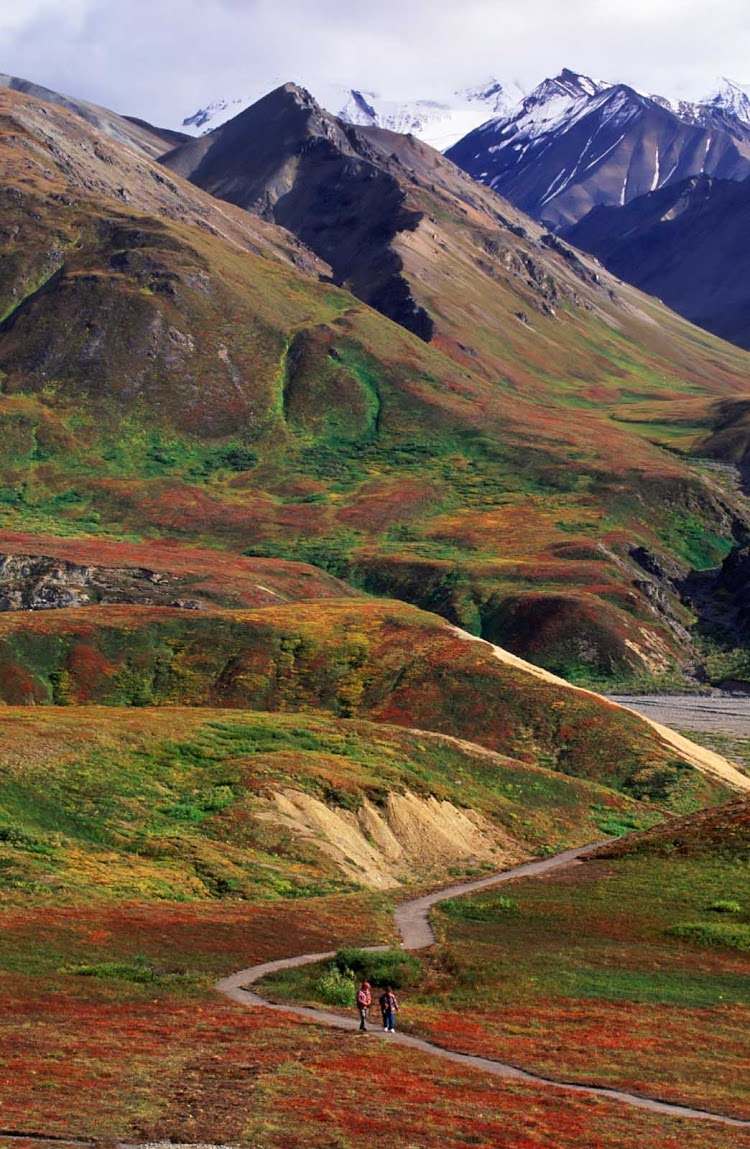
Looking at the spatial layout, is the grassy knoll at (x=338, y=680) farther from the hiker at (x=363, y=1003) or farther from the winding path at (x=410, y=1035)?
the hiker at (x=363, y=1003)

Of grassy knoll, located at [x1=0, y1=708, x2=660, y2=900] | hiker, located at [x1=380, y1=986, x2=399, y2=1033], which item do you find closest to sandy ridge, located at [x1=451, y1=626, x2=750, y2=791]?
grassy knoll, located at [x1=0, y1=708, x2=660, y2=900]

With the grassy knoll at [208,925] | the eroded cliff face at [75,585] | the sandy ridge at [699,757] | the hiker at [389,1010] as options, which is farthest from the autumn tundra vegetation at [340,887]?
the eroded cliff face at [75,585]

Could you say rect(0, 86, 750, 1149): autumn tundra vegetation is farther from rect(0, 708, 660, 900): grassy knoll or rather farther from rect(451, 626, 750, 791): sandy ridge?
rect(451, 626, 750, 791): sandy ridge

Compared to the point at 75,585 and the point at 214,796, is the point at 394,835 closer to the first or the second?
the point at 214,796

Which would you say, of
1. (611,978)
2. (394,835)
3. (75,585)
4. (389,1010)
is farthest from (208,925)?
(75,585)

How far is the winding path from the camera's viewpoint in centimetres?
3431

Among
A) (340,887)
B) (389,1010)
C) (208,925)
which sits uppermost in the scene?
(389,1010)

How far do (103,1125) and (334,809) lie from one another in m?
51.2

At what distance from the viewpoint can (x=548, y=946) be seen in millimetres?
56656

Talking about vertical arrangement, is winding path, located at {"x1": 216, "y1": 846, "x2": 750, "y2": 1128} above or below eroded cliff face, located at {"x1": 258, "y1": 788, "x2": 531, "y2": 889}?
above

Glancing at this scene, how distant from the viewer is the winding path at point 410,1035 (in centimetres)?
3431

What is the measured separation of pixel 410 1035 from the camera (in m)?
41.6

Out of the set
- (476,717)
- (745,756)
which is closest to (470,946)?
(476,717)

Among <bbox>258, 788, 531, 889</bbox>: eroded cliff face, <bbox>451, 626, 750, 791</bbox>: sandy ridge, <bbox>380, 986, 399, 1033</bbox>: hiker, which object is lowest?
<bbox>258, 788, 531, 889</bbox>: eroded cliff face
